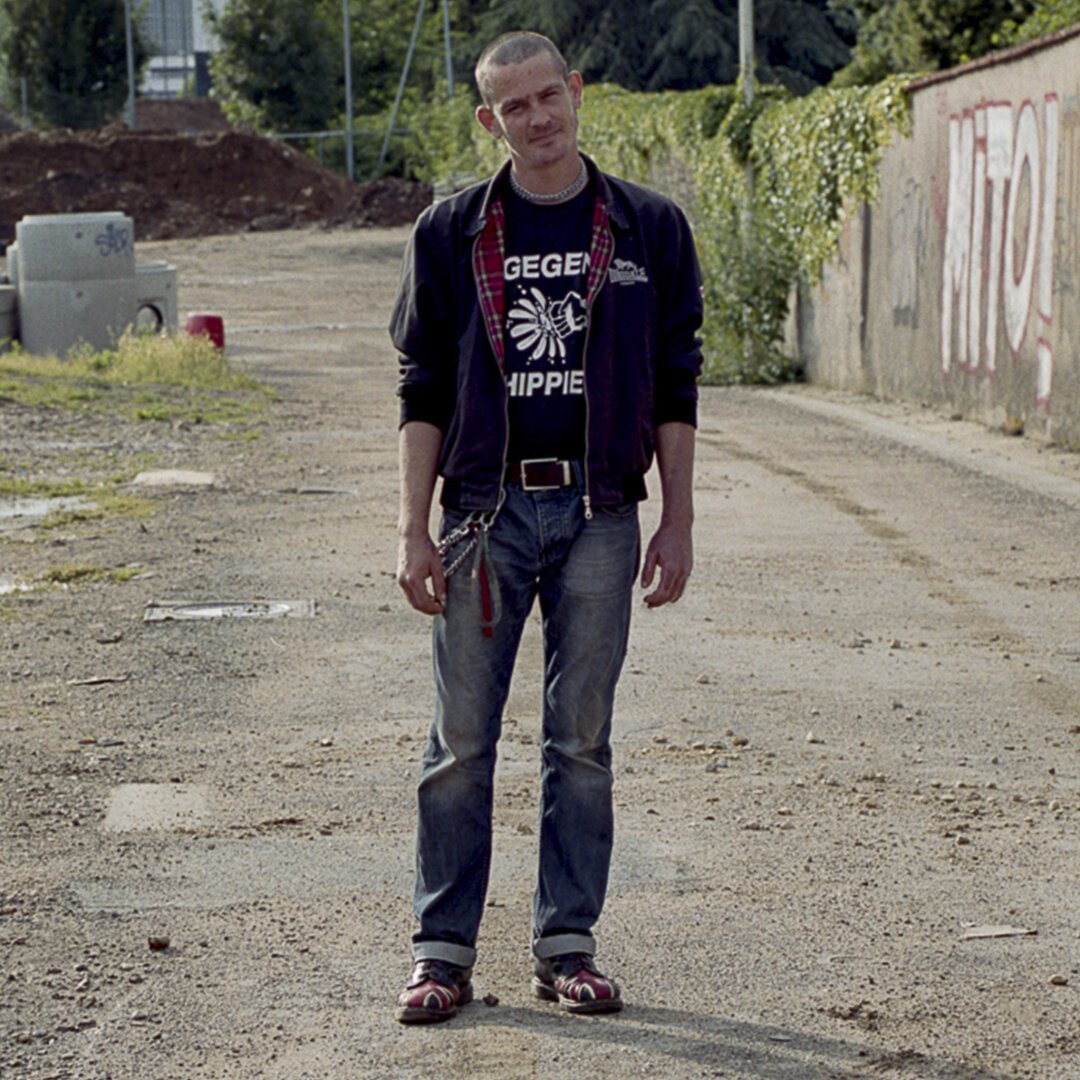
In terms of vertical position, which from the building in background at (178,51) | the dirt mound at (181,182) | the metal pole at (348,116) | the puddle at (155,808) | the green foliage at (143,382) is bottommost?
the puddle at (155,808)

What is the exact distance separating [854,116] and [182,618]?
38.2 feet

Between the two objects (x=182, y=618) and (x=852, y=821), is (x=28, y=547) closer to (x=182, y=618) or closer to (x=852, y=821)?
(x=182, y=618)

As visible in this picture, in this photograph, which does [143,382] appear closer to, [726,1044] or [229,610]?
[229,610]

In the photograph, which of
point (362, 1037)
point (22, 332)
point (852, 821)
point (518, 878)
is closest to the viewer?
point (362, 1037)

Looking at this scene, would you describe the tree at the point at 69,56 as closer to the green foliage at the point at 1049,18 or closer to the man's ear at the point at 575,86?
the green foliage at the point at 1049,18

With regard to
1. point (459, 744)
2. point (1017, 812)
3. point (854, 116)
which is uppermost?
point (854, 116)

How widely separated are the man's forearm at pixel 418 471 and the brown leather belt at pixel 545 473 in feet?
0.61

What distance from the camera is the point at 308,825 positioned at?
5645mm

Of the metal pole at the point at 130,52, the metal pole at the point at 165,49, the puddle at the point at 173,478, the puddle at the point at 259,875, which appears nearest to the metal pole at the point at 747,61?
the puddle at the point at 173,478

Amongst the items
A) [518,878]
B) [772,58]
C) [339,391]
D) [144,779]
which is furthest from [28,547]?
[772,58]

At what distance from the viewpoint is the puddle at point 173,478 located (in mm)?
12727

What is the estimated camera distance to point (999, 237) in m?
15.2

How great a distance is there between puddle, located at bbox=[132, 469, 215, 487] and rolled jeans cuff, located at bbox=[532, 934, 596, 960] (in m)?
8.70

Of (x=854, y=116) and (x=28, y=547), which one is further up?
(x=854, y=116)
